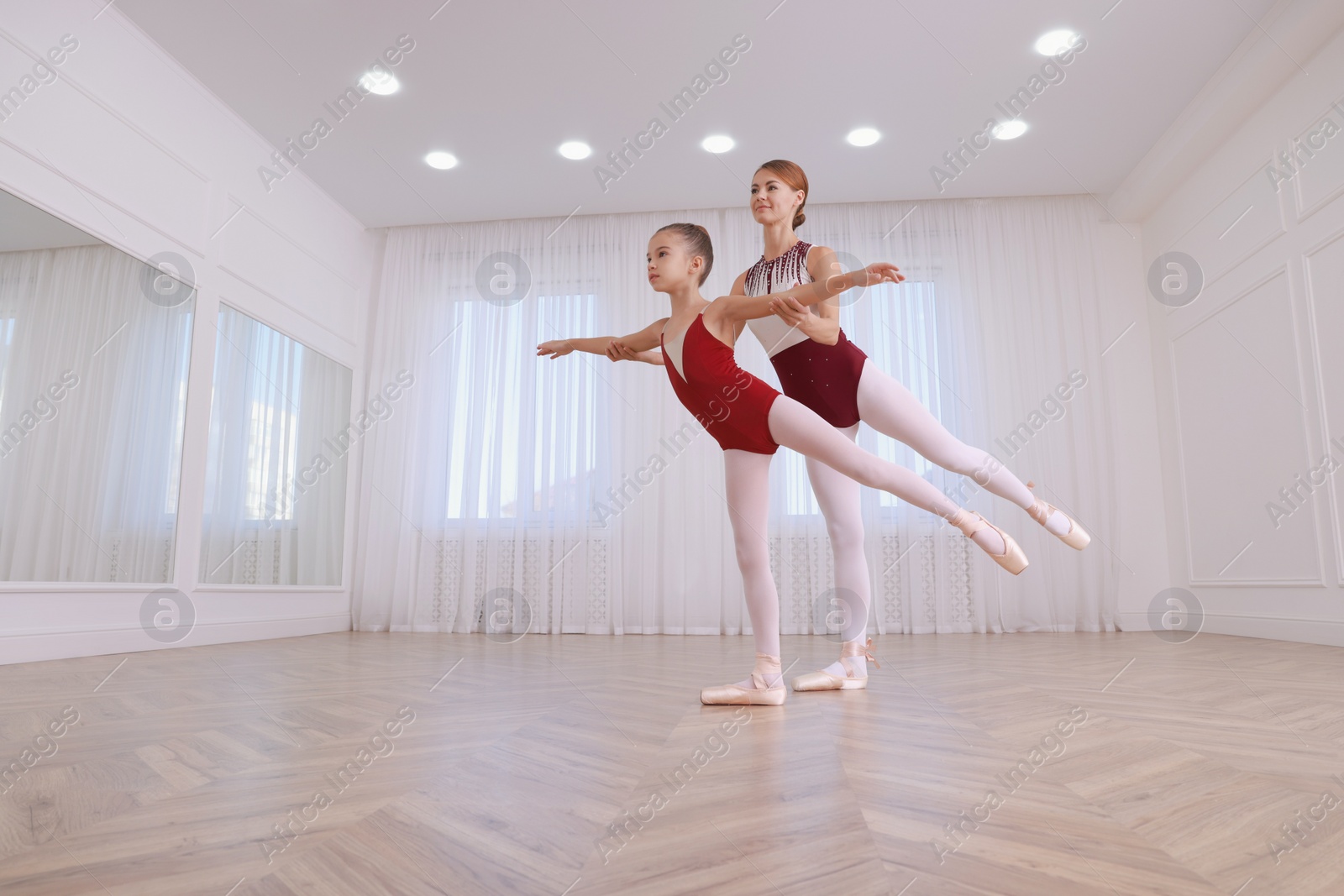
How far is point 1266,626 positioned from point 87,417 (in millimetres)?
5709

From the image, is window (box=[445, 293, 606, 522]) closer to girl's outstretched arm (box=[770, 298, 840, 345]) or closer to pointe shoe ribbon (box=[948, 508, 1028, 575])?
girl's outstretched arm (box=[770, 298, 840, 345])

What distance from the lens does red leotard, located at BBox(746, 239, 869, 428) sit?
7.18 feet

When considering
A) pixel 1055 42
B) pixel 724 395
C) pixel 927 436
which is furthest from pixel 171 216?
pixel 1055 42

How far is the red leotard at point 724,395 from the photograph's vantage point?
1939 mm

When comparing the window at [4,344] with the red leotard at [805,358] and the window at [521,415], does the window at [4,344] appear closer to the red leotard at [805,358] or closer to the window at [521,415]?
the window at [521,415]

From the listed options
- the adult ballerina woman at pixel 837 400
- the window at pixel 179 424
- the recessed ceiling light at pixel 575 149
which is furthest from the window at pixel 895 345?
the window at pixel 179 424

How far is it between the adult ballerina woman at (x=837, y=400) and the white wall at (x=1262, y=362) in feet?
8.03

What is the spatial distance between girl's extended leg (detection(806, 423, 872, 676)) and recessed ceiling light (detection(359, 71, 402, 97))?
128 inches

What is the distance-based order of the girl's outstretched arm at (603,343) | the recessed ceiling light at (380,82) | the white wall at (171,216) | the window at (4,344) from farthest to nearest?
the recessed ceiling light at (380,82)
the white wall at (171,216)
the window at (4,344)
the girl's outstretched arm at (603,343)

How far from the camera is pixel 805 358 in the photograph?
→ 2234mm

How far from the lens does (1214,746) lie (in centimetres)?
136

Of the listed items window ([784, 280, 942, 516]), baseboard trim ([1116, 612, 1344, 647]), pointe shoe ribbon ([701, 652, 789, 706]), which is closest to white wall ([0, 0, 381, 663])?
pointe shoe ribbon ([701, 652, 789, 706])

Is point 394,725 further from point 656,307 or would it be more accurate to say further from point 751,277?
point 656,307

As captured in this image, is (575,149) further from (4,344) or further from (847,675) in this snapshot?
(847,675)
